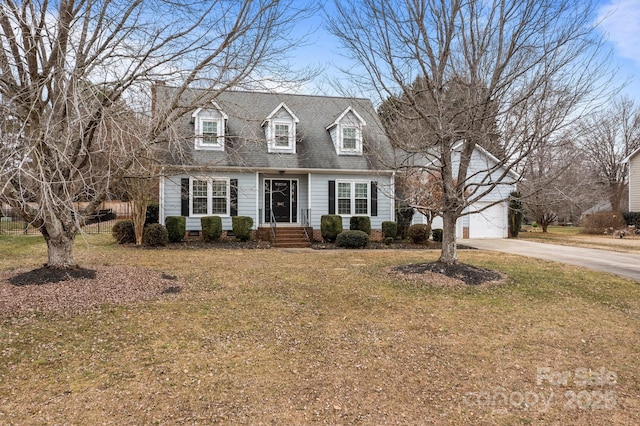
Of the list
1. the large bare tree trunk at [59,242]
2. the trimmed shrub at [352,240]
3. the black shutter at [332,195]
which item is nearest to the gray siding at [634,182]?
the trimmed shrub at [352,240]

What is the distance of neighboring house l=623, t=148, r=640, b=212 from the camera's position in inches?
976

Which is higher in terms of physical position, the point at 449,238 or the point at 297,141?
the point at 297,141

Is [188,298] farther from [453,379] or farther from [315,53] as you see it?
[315,53]

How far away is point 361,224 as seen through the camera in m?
16.9

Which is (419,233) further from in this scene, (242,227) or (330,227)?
(242,227)

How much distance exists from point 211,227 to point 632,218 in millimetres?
24413

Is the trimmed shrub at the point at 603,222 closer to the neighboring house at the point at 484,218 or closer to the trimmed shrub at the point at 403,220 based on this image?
the neighboring house at the point at 484,218

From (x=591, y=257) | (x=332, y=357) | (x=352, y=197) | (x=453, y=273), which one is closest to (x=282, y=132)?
(x=352, y=197)

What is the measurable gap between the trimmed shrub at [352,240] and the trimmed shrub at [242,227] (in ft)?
11.4

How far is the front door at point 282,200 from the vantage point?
1761 centimetres

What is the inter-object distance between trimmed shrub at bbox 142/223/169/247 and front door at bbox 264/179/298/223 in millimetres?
4525

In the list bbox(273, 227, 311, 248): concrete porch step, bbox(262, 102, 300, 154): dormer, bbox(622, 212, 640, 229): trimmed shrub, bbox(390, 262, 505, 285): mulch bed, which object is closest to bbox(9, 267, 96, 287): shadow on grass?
bbox(390, 262, 505, 285): mulch bed

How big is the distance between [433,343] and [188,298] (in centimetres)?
410

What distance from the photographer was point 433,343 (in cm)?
519
